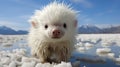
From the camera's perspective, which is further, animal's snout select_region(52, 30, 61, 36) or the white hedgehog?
the white hedgehog

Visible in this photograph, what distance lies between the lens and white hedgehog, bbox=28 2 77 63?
428 cm

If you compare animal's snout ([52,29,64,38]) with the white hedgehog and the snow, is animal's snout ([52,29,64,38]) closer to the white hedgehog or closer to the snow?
the white hedgehog

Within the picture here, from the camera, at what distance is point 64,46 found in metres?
4.62

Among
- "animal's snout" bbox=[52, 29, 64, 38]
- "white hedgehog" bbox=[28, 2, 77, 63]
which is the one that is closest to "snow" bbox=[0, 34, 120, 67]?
"white hedgehog" bbox=[28, 2, 77, 63]

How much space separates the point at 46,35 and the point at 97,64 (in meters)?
1.09

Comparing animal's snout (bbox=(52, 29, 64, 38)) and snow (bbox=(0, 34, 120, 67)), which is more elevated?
animal's snout (bbox=(52, 29, 64, 38))

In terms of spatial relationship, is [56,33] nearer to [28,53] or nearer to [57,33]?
[57,33]

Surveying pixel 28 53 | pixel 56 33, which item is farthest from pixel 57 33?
pixel 28 53

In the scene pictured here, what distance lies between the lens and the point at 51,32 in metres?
4.14

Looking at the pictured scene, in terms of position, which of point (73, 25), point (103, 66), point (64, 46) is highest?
point (73, 25)

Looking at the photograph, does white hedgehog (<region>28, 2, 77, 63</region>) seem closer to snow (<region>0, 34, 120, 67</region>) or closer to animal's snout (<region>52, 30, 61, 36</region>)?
animal's snout (<region>52, 30, 61, 36</region>)

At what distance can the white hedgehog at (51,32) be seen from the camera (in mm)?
4281

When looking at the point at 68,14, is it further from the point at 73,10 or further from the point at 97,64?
the point at 97,64

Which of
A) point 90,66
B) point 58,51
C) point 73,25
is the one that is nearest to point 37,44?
point 58,51
